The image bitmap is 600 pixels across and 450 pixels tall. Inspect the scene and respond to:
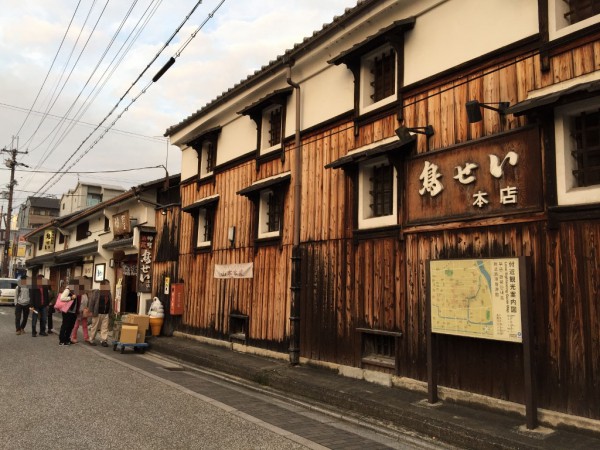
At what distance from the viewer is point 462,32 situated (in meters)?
7.68

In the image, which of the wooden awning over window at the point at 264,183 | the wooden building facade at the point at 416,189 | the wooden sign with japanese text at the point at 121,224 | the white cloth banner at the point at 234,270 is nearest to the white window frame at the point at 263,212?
the wooden building facade at the point at 416,189

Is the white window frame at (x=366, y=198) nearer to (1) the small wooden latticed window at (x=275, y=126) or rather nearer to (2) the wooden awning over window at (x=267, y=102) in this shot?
(2) the wooden awning over window at (x=267, y=102)

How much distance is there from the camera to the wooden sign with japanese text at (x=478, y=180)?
6.55 meters

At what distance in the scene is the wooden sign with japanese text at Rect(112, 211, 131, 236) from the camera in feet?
65.8

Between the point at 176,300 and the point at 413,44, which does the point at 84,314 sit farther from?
the point at 413,44

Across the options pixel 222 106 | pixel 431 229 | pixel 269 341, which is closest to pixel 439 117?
pixel 431 229

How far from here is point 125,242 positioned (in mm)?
19625

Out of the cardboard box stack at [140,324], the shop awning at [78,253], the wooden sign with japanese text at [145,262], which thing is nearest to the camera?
the cardboard box stack at [140,324]

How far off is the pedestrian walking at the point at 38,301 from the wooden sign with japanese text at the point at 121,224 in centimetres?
443

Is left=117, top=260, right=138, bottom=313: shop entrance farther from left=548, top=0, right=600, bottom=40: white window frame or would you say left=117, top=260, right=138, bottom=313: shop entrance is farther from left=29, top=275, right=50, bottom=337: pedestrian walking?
left=548, top=0, right=600, bottom=40: white window frame

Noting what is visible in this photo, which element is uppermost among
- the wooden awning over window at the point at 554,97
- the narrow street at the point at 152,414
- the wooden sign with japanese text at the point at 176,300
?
the wooden awning over window at the point at 554,97

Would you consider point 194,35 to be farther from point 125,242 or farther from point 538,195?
point 125,242

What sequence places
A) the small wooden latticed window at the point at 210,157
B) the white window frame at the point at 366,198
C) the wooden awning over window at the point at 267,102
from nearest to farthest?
the white window frame at the point at 366,198 < the wooden awning over window at the point at 267,102 < the small wooden latticed window at the point at 210,157

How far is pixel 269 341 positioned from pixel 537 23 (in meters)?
8.50
